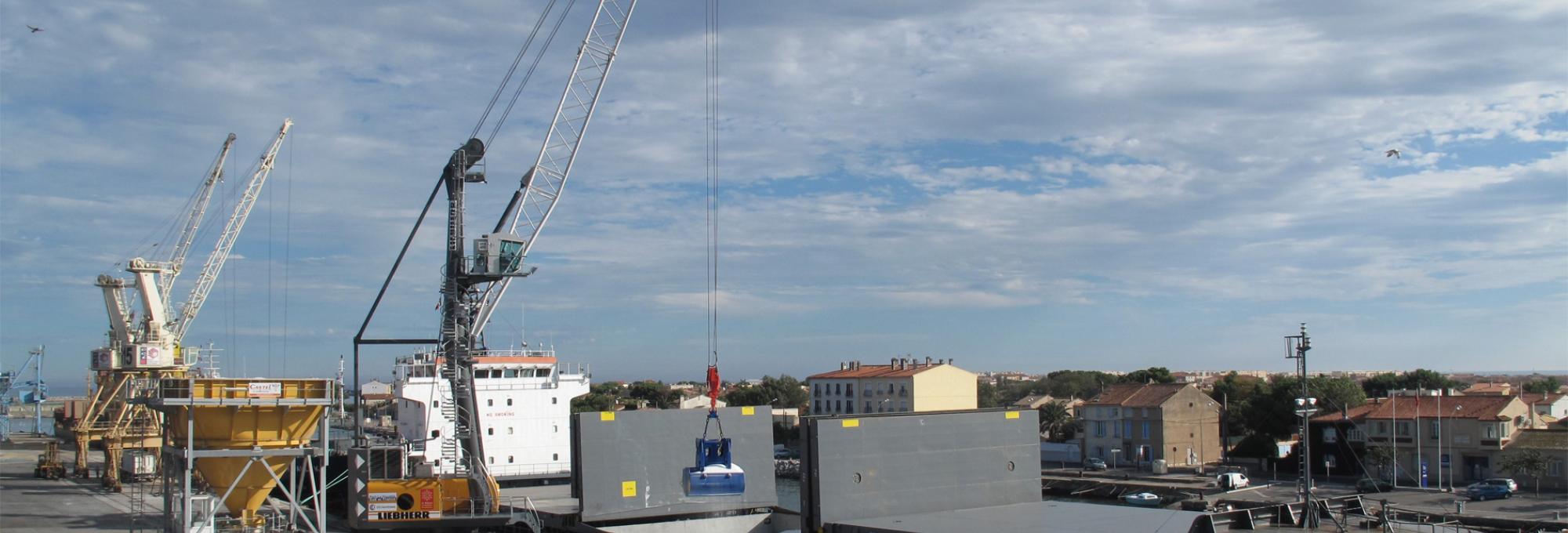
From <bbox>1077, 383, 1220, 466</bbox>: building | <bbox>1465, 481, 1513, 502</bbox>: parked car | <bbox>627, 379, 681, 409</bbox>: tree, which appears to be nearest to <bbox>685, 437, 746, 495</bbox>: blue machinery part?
<bbox>1465, 481, 1513, 502</bbox>: parked car

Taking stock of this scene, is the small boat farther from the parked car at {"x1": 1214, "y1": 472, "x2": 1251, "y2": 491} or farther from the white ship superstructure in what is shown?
the white ship superstructure

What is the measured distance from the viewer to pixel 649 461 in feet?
77.4

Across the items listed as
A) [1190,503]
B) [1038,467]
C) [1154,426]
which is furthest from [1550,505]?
[1038,467]

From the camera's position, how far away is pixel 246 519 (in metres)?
26.2

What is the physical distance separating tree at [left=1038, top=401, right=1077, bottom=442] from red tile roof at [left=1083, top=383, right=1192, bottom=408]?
41.5 ft

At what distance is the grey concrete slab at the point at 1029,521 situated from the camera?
1828 centimetres

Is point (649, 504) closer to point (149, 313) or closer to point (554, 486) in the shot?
point (554, 486)

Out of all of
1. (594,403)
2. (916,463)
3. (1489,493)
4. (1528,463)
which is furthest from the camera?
(594,403)

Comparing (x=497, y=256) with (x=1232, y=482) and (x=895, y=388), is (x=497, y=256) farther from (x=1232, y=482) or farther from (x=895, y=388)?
(x=895, y=388)

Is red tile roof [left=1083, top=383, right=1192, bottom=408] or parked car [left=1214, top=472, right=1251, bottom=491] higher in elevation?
red tile roof [left=1083, top=383, right=1192, bottom=408]

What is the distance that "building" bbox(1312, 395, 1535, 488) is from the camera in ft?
176

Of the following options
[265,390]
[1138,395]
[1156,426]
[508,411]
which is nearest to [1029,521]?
[265,390]

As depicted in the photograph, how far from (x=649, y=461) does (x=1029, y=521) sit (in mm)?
8772

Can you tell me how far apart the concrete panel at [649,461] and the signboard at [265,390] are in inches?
298
